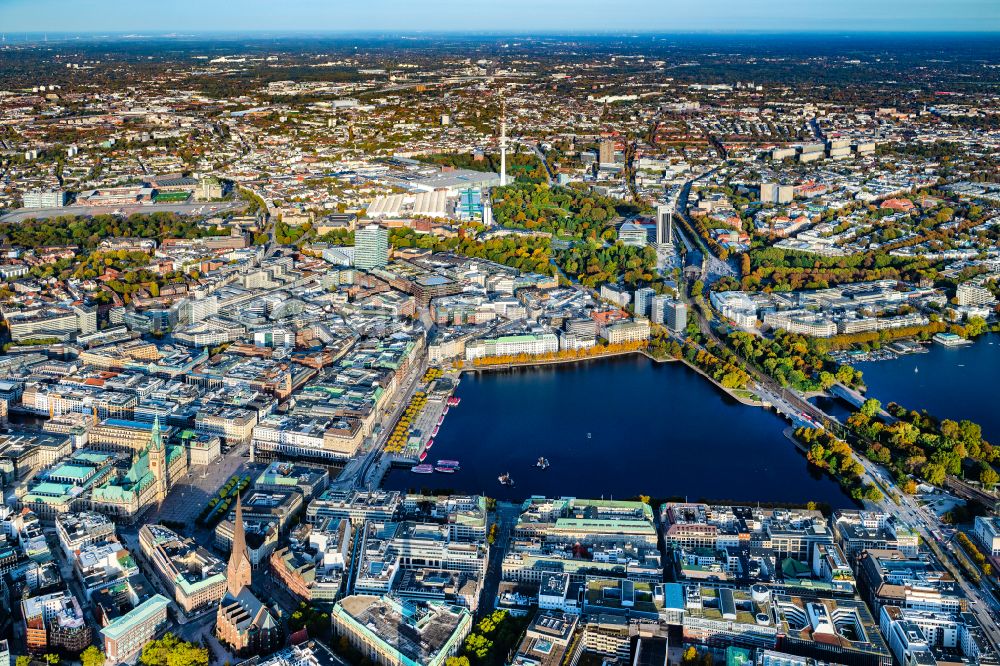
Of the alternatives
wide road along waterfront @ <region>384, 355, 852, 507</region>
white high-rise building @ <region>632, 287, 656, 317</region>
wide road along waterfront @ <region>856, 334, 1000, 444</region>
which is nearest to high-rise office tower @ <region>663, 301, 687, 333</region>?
white high-rise building @ <region>632, 287, 656, 317</region>

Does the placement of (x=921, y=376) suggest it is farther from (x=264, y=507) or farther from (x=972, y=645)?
(x=264, y=507)

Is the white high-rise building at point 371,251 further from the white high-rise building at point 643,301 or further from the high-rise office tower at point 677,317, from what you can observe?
the high-rise office tower at point 677,317

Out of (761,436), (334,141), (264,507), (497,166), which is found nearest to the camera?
(264,507)

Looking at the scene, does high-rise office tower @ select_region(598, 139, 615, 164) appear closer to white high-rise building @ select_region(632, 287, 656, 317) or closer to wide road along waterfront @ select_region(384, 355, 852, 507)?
white high-rise building @ select_region(632, 287, 656, 317)

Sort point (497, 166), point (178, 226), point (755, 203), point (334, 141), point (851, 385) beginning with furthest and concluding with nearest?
1. point (334, 141)
2. point (497, 166)
3. point (755, 203)
4. point (178, 226)
5. point (851, 385)

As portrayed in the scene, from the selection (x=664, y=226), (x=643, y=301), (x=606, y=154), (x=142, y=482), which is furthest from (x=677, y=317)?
(x=606, y=154)

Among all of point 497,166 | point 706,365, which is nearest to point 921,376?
point 706,365

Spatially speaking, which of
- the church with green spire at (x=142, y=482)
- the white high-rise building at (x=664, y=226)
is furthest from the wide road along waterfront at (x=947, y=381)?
the church with green spire at (x=142, y=482)
